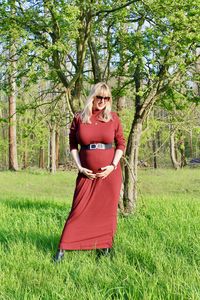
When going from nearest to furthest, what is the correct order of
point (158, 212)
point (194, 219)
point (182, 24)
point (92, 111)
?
1. point (92, 111)
2. point (182, 24)
3. point (194, 219)
4. point (158, 212)

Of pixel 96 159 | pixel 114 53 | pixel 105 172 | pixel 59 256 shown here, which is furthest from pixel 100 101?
pixel 114 53

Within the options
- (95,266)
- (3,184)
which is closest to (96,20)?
(95,266)

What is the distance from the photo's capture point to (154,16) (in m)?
6.50

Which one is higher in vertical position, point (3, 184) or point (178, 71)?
point (178, 71)

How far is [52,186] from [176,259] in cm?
1492

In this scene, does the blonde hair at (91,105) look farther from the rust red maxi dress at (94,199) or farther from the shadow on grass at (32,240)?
the shadow on grass at (32,240)

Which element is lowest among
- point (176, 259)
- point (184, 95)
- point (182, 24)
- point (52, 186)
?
point (52, 186)

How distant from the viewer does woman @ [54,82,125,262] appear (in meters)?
4.51

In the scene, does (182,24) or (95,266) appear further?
(182,24)

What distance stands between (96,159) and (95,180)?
0.23 m

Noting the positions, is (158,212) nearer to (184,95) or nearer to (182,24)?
(184,95)

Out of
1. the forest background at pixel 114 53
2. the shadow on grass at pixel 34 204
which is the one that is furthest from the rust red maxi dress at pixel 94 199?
the shadow on grass at pixel 34 204

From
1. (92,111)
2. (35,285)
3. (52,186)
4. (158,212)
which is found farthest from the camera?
(52,186)

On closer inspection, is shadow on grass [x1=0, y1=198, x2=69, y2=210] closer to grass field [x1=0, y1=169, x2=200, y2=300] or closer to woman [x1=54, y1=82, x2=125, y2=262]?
grass field [x1=0, y1=169, x2=200, y2=300]
